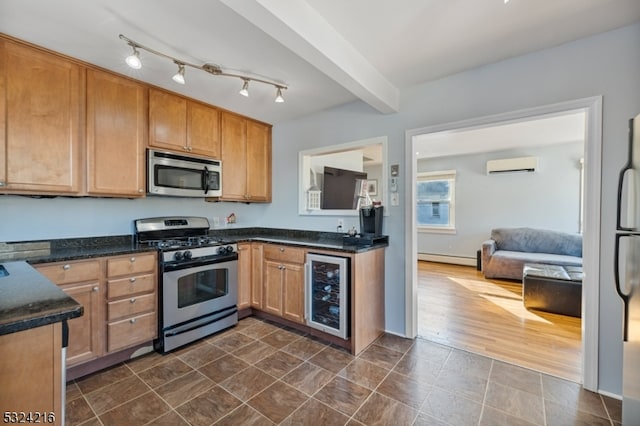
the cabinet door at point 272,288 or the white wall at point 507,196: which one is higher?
the white wall at point 507,196

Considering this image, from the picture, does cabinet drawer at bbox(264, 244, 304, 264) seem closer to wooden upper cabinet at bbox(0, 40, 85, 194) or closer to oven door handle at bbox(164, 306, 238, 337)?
oven door handle at bbox(164, 306, 238, 337)

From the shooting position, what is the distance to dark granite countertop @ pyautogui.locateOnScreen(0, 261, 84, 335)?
2.61ft

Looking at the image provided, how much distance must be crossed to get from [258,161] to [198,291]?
1.84 m

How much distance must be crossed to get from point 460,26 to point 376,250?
6.12 feet

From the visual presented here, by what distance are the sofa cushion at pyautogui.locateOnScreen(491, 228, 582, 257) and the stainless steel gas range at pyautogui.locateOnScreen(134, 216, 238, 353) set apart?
16.3 ft

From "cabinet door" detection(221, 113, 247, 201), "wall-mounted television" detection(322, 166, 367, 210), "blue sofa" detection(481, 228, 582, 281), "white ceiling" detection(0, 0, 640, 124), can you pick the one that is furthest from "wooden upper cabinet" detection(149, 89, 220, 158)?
"blue sofa" detection(481, 228, 582, 281)

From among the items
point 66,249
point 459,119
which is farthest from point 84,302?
point 459,119

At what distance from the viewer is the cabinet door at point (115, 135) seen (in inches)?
90.5

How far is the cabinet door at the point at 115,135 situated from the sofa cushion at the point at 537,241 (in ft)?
19.2

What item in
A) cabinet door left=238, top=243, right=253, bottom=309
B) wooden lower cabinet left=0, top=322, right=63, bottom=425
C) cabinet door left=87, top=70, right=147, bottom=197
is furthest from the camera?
cabinet door left=238, top=243, right=253, bottom=309

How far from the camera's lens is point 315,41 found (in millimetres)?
1690

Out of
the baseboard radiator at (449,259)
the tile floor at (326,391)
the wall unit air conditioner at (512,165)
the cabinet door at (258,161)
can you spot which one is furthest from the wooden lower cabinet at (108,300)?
the wall unit air conditioner at (512,165)

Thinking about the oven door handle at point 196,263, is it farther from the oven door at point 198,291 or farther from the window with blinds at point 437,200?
the window with blinds at point 437,200

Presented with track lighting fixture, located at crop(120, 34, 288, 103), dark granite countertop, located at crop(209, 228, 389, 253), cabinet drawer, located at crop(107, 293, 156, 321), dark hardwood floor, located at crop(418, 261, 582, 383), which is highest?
track lighting fixture, located at crop(120, 34, 288, 103)
